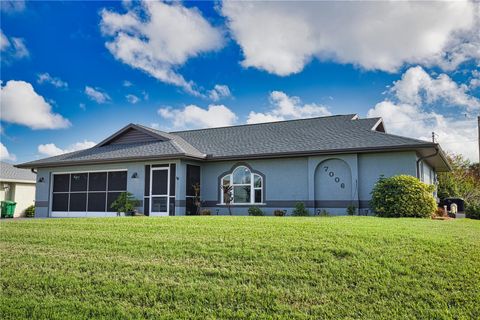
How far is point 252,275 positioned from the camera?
5723 millimetres

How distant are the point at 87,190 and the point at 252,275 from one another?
15462 millimetres

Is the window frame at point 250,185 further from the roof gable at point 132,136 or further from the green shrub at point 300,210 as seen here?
the roof gable at point 132,136

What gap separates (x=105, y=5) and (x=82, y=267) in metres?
9.85

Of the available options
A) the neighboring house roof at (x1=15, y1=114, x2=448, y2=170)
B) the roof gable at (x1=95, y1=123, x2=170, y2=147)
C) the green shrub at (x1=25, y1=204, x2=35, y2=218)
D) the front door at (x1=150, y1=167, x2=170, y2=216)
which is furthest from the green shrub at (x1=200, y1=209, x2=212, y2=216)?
the green shrub at (x1=25, y1=204, x2=35, y2=218)

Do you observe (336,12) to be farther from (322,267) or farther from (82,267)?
(82,267)

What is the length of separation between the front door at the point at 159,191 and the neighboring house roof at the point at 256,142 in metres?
0.97

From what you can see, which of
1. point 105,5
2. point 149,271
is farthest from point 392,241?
point 105,5

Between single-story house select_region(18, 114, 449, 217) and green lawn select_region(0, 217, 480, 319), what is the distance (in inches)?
269

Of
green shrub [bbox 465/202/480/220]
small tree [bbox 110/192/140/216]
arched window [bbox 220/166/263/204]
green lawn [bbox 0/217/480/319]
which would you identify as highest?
arched window [bbox 220/166/263/204]

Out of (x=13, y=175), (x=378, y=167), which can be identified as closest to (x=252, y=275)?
(x=378, y=167)

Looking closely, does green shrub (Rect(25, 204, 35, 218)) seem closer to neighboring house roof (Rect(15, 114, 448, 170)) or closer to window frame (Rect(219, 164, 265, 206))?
neighboring house roof (Rect(15, 114, 448, 170))

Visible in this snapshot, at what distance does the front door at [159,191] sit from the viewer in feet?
55.3

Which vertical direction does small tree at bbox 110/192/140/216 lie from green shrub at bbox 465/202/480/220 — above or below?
above

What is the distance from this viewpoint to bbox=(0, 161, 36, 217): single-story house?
81.5 ft
